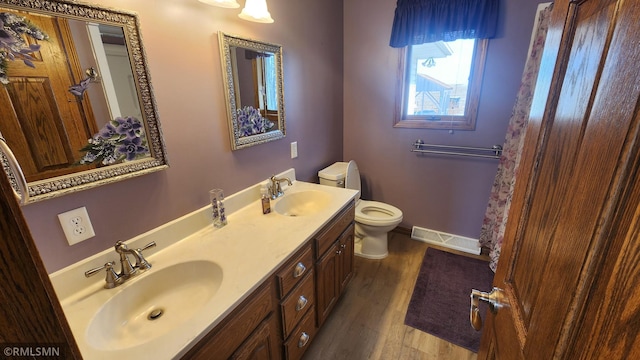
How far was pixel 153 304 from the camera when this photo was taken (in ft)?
3.32

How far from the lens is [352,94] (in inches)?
103

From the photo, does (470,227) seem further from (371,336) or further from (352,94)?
(352,94)

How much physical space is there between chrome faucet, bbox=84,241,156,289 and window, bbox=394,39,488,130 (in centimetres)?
220

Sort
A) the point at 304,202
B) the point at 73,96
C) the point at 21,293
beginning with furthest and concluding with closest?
1. the point at 304,202
2. the point at 73,96
3. the point at 21,293

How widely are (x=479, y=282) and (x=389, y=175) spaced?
1176 mm

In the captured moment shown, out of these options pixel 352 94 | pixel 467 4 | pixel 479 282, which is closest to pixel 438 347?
pixel 479 282

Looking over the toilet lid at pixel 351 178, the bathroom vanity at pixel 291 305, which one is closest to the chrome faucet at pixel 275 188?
the bathroom vanity at pixel 291 305

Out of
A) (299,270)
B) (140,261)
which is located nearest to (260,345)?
(299,270)

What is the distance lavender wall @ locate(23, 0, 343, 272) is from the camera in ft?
3.15

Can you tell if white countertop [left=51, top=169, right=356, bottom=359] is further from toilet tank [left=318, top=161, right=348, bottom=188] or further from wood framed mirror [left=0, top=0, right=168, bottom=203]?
toilet tank [left=318, top=161, right=348, bottom=188]

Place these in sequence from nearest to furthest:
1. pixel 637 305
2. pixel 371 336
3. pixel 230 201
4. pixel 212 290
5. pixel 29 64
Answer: pixel 637 305 → pixel 29 64 → pixel 212 290 → pixel 230 201 → pixel 371 336

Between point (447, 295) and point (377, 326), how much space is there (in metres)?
0.63

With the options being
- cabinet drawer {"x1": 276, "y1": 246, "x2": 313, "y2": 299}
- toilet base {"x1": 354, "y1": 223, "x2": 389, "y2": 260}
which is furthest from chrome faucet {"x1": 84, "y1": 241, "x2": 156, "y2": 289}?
toilet base {"x1": 354, "y1": 223, "x2": 389, "y2": 260}

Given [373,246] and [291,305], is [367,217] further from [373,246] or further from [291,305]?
[291,305]
